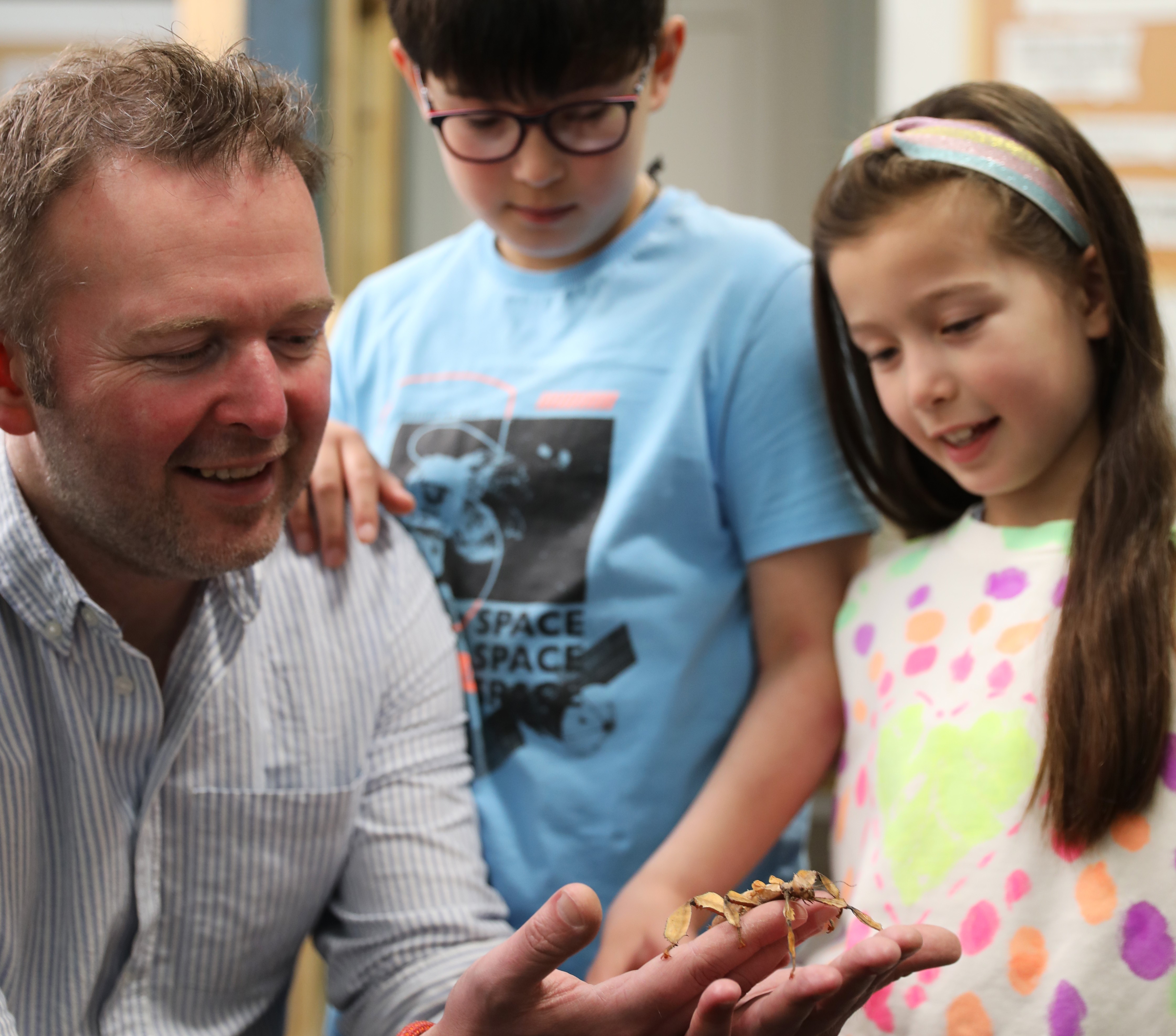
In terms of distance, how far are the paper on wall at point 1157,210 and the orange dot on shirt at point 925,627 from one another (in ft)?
3.79

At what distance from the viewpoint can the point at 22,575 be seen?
1.02m

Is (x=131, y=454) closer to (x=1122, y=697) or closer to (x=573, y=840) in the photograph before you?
Result: (x=573, y=840)

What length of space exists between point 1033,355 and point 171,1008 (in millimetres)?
1050

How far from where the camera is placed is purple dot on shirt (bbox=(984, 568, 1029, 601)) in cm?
110

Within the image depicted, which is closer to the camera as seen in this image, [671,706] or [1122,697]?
[1122,697]

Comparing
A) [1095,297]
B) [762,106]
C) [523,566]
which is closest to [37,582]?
[523,566]

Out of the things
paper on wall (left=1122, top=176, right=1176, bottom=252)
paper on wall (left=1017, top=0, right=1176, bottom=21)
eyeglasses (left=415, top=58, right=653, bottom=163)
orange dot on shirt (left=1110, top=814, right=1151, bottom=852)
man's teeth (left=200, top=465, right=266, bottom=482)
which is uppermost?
paper on wall (left=1017, top=0, right=1176, bottom=21)

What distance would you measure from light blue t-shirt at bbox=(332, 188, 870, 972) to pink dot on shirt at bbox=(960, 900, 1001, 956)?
0.90ft

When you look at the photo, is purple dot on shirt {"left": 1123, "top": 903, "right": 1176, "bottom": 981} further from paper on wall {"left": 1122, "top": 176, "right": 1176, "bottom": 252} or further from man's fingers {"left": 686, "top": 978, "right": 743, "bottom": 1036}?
paper on wall {"left": 1122, "top": 176, "right": 1176, "bottom": 252}

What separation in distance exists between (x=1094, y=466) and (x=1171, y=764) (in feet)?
0.97

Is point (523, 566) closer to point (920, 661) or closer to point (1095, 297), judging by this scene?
point (920, 661)

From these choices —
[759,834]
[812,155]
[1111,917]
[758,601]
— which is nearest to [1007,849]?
[1111,917]

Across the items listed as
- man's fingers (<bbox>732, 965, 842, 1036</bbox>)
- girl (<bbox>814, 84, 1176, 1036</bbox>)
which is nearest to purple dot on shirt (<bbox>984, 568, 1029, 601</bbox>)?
girl (<bbox>814, 84, 1176, 1036</bbox>)

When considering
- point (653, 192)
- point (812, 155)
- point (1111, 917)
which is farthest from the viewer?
point (812, 155)
